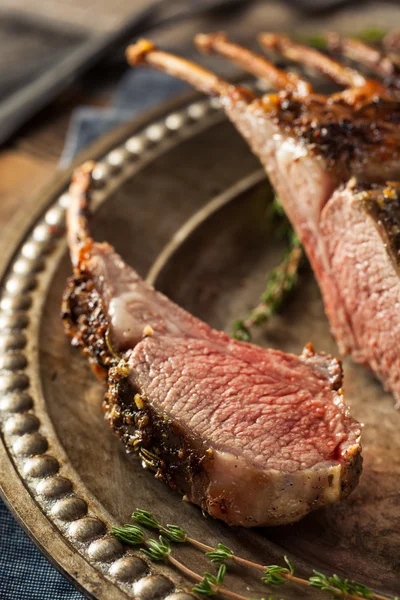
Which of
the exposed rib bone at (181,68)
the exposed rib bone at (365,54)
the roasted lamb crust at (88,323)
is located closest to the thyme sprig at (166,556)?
the roasted lamb crust at (88,323)

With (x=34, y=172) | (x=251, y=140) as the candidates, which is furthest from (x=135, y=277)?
(x=34, y=172)

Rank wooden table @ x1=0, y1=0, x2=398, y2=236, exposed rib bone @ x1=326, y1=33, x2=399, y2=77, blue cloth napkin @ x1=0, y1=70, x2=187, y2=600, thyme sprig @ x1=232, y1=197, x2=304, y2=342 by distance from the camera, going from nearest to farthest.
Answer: blue cloth napkin @ x1=0, y1=70, x2=187, y2=600, thyme sprig @ x1=232, y1=197, x2=304, y2=342, exposed rib bone @ x1=326, y1=33, x2=399, y2=77, wooden table @ x1=0, y1=0, x2=398, y2=236

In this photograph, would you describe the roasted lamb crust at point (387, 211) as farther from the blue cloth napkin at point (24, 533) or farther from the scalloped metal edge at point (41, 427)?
the blue cloth napkin at point (24, 533)

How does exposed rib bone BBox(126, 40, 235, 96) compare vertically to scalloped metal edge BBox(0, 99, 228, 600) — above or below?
above

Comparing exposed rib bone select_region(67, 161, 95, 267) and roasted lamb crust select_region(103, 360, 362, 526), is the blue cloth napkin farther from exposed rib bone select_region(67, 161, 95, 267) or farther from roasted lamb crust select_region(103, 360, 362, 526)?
exposed rib bone select_region(67, 161, 95, 267)

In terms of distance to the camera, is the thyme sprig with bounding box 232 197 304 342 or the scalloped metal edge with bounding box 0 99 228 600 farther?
the thyme sprig with bounding box 232 197 304 342

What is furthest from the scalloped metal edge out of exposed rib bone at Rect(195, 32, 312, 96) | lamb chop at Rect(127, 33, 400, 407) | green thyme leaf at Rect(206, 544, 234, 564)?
lamb chop at Rect(127, 33, 400, 407)

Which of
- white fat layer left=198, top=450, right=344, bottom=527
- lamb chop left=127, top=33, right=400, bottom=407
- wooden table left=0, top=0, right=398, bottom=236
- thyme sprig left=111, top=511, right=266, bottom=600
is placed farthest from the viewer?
wooden table left=0, top=0, right=398, bottom=236

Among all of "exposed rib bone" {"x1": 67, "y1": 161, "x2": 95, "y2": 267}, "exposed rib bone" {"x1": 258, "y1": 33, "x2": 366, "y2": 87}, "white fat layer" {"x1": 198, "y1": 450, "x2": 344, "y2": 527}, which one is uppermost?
"exposed rib bone" {"x1": 258, "y1": 33, "x2": 366, "y2": 87}
